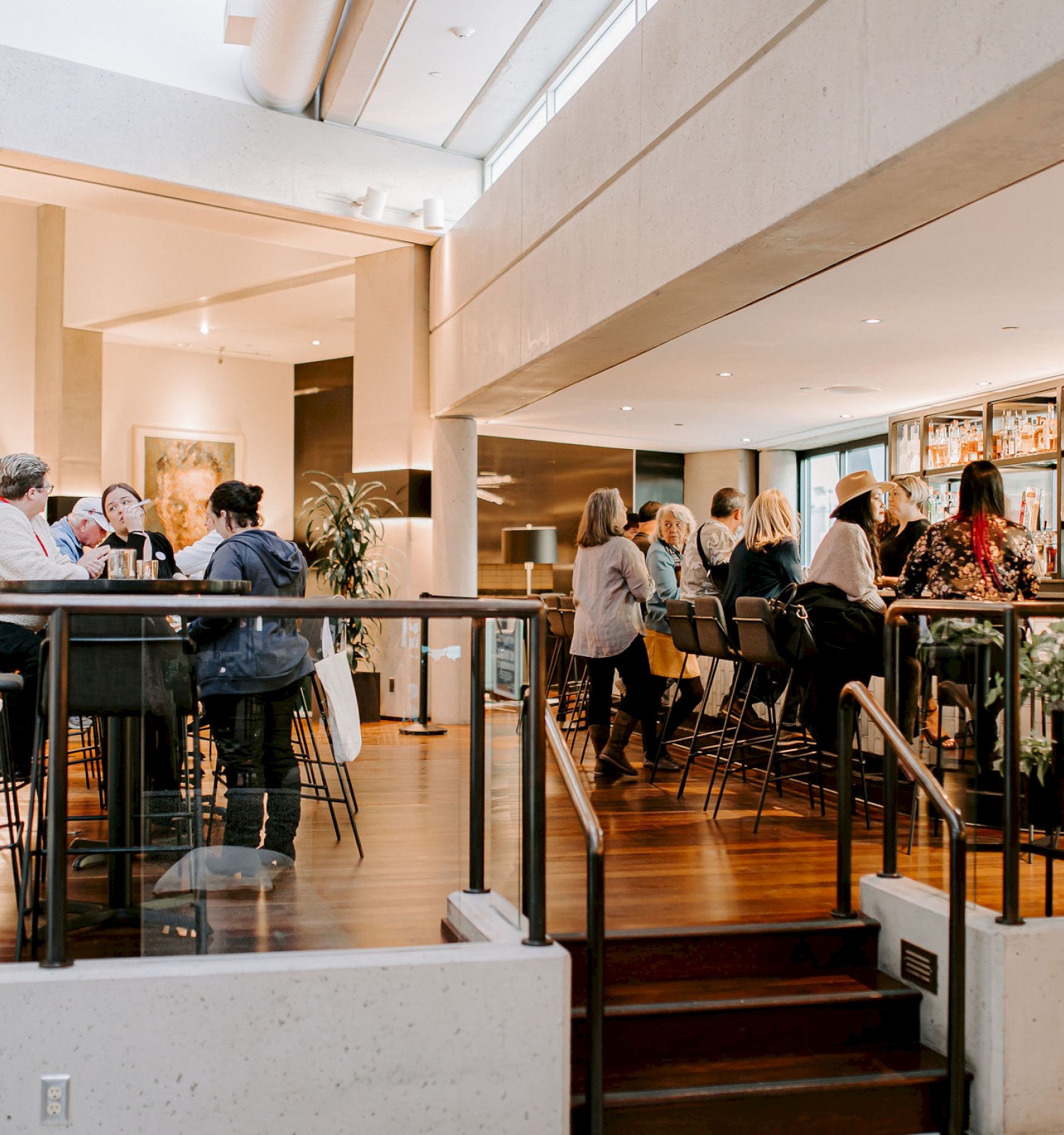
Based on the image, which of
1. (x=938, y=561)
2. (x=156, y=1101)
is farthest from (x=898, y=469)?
(x=156, y=1101)

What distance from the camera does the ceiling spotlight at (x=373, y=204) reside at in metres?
7.71

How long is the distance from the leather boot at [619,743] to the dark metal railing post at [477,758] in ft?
9.42

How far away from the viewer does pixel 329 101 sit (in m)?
7.50

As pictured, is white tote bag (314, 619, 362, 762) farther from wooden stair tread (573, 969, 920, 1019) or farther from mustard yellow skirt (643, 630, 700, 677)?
mustard yellow skirt (643, 630, 700, 677)

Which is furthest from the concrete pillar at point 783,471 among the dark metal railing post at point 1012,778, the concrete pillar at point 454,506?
the dark metal railing post at point 1012,778

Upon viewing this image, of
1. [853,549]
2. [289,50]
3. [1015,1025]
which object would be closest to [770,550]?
[853,549]

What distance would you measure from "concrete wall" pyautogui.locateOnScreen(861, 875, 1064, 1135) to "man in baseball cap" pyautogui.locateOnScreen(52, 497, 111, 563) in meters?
5.08

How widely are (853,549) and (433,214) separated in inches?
182

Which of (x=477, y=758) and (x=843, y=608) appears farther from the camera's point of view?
(x=843, y=608)

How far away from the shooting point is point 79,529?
613cm

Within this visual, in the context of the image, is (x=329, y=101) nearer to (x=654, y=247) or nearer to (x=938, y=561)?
(x=654, y=247)

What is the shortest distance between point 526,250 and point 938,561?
3.27 m

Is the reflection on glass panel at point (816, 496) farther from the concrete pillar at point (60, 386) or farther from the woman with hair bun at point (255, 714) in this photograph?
the woman with hair bun at point (255, 714)

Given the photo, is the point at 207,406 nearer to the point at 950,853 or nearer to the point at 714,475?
the point at 714,475
